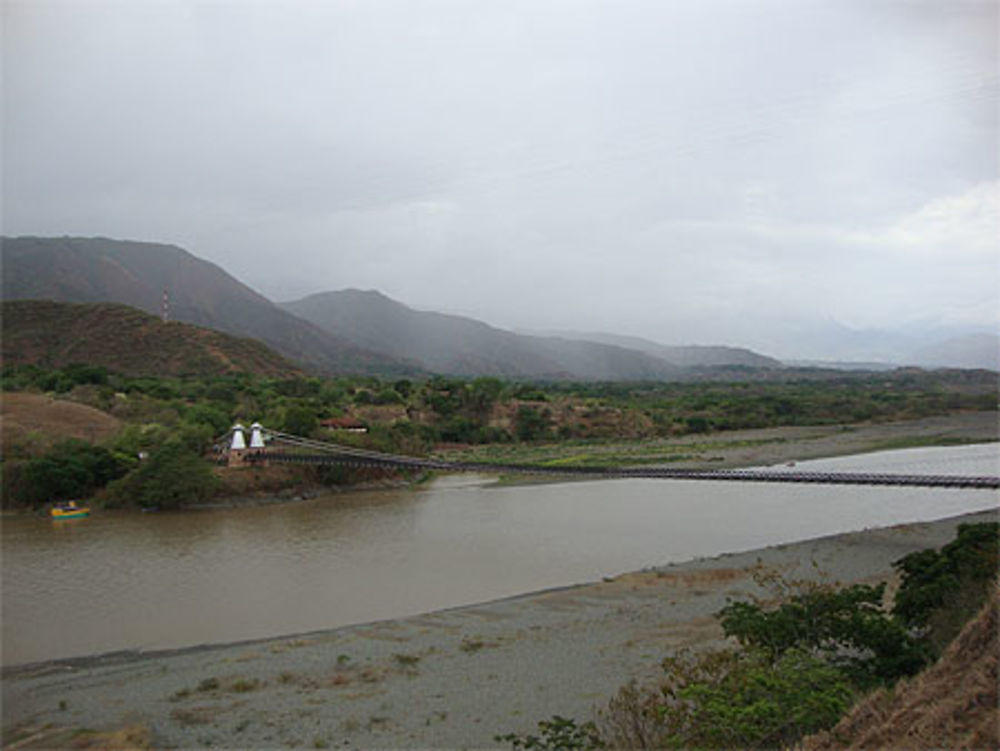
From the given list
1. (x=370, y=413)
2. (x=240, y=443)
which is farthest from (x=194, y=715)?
(x=370, y=413)

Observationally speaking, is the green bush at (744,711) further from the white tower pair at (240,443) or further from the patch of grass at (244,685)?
the white tower pair at (240,443)

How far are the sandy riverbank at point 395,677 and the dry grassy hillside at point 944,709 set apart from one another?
8.68 feet

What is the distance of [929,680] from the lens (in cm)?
291

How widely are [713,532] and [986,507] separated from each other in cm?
654

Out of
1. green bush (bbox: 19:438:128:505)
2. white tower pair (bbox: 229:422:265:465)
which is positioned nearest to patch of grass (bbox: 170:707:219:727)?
green bush (bbox: 19:438:128:505)

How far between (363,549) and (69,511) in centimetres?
726

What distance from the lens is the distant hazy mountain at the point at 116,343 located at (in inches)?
1326

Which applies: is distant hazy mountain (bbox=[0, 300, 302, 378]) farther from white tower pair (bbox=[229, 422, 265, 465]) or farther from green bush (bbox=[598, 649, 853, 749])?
green bush (bbox=[598, 649, 853, 749])

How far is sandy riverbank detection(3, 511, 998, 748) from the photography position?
517 cm

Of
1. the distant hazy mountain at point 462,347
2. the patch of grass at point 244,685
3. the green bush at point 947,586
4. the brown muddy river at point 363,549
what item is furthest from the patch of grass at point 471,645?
the distant hazy mountain at point 462,347

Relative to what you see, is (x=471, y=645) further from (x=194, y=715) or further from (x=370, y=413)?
(x=370, y=413)

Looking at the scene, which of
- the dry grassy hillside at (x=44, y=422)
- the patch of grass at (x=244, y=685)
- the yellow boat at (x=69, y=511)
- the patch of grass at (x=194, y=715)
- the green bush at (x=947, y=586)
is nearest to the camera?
the green bush at (x=947, y=586)

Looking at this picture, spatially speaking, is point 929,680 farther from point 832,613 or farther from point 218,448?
point 218,448

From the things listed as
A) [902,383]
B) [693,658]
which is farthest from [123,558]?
[902,383]
